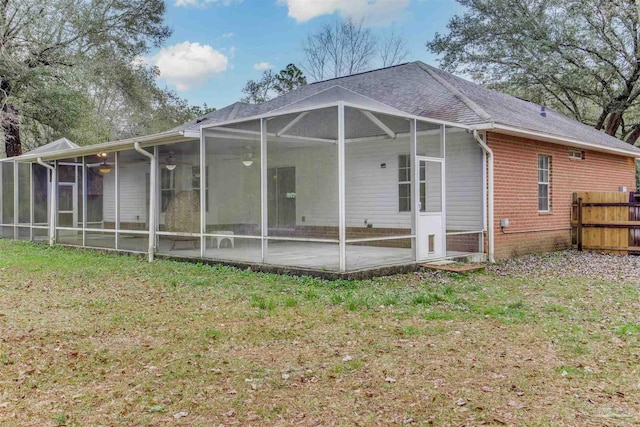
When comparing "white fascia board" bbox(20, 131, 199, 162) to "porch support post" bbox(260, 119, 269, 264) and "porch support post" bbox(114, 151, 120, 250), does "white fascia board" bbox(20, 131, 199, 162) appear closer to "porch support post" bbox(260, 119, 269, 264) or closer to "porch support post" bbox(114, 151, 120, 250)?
"porch support post" bbox(114, 151, 120, 250)

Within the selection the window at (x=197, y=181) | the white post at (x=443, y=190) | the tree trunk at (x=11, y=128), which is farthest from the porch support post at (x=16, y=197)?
the white post at (x=443, y=190)

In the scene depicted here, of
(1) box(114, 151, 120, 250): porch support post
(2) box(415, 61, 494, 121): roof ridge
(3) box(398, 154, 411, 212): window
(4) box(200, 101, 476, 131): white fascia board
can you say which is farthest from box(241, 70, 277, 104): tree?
(4) box(200, 101, 476, 131): white fascia board

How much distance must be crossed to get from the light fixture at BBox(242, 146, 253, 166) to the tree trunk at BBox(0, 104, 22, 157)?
39.7ft

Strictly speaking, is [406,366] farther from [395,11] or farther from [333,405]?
[395,11]

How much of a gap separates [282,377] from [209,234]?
6.18 m

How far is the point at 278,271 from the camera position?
8297 mm

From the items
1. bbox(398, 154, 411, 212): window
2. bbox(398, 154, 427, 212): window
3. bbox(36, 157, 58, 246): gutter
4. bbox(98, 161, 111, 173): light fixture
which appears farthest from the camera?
bbox(36, 157, 58, 246): gutter

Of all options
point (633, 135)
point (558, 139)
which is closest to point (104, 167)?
point (558, 139)

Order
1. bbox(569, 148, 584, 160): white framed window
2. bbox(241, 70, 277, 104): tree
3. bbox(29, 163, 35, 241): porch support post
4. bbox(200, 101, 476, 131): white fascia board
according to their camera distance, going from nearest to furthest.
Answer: bbox(200, 101, 476, 131): white fascia board → bbox(569, 148, 584, 160): white framed window → bbox(29, 163, 35, 241): porch support post → bbox(241, 70, 277, 104): tree

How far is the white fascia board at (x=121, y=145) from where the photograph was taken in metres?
9.95

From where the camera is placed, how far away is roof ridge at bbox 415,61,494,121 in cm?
988

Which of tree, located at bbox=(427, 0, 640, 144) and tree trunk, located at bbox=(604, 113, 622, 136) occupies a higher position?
tree, located at bbox=(427, 0, 640, 144)

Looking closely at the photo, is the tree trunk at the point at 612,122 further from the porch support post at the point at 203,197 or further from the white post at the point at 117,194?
the white post at the point at 117,194

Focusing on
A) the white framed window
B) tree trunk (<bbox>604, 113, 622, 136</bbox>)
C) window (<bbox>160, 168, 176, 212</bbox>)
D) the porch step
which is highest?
tree trunk (<bbox>604, 113, 622, 136</bbox>)
